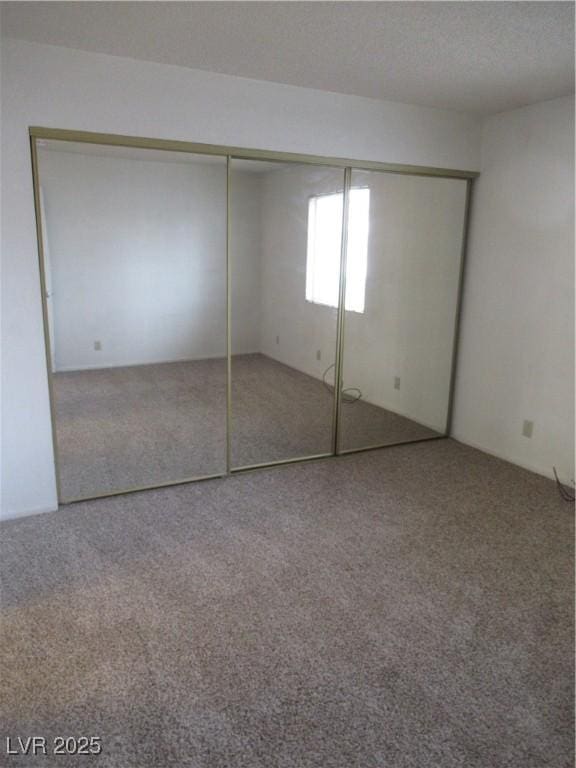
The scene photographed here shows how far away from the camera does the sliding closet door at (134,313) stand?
10.4 ft

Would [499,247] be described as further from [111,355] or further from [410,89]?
[111,355]

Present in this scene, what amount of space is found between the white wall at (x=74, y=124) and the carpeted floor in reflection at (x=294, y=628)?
1.57 feet

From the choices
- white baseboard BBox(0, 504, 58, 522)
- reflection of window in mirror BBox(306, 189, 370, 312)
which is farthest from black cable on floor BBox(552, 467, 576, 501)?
white baseboard BBox(0, 504, 58, 522)

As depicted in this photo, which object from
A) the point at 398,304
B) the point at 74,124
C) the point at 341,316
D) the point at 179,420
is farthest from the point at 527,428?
the point at 74,124

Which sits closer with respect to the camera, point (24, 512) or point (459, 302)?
point (24, 512)

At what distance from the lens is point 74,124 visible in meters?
2.91

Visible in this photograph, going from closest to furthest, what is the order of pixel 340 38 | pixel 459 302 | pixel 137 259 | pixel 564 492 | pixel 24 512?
pixel 340 38
pixel 24 512
pixel 137 259
pixel 564 492
pixel 459 302

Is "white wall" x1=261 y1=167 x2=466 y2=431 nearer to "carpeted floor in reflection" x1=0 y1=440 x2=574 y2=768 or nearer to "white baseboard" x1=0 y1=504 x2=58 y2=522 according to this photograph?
"carpeted floor in reflection" x1=0 y1=440 x2=574 y2=768

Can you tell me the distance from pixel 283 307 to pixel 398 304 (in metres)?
0.91

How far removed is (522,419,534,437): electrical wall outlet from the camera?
13.1 feet

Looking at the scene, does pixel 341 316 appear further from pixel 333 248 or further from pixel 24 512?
pixel 24 512

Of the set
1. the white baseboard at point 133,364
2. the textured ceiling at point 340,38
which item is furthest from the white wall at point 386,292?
the textured ceiling at point 340,38

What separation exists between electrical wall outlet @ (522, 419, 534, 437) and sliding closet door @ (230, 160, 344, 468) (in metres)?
1.35

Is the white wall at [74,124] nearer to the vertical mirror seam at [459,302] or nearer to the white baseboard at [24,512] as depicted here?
the white baseboard at [24,512]
